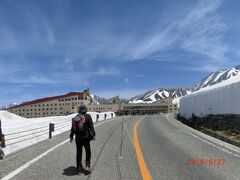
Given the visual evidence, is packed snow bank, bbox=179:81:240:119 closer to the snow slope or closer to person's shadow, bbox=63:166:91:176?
the snow slope

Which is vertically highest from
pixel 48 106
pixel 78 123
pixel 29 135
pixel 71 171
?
pixel 48 106

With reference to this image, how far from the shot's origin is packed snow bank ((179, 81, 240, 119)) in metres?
18.9

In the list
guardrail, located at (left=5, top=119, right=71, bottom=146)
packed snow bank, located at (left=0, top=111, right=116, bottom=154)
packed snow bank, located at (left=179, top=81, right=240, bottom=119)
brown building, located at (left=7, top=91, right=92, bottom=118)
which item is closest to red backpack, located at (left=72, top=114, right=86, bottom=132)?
packed snow bank, located at (left=0, top=111, right=116, bottom=154)

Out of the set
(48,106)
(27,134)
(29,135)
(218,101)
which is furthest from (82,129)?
(48,106)

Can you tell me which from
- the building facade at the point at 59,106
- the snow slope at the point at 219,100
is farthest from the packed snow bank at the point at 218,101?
the building facade at the point at 59,106

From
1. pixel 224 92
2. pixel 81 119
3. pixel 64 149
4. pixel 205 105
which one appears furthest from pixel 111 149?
pixel 205 105

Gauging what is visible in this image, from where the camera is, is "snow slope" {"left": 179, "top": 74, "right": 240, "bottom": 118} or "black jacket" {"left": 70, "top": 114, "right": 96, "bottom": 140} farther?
"snow slope" {"left": 179, "top": 74, "right": 240, "bottom": 118}

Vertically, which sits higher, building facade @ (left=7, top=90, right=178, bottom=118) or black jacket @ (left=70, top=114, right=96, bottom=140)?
building facade @ (left=7, top=90, right=178, bottom=118)

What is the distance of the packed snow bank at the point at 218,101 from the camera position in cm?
1894

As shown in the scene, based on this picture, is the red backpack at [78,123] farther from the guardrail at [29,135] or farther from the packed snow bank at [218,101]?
the packed snow bank at [218,101]

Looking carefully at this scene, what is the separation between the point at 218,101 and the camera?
2317cm

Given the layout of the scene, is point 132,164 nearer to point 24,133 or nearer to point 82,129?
point 82,129

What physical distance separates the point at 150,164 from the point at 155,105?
560 feet

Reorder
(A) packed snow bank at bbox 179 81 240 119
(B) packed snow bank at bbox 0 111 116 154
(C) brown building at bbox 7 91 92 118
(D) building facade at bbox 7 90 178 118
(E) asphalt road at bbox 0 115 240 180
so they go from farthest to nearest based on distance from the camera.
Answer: (C) brown building at bbox 7 91 92 118, (D) building facade at bbox 7 90 178 118, (A) packed snow bank at bbox 179 81 240 119, (B) packed snow bank at bbox 0 111 116 154, (E) asphalt road at bbox 0 115 240 180
